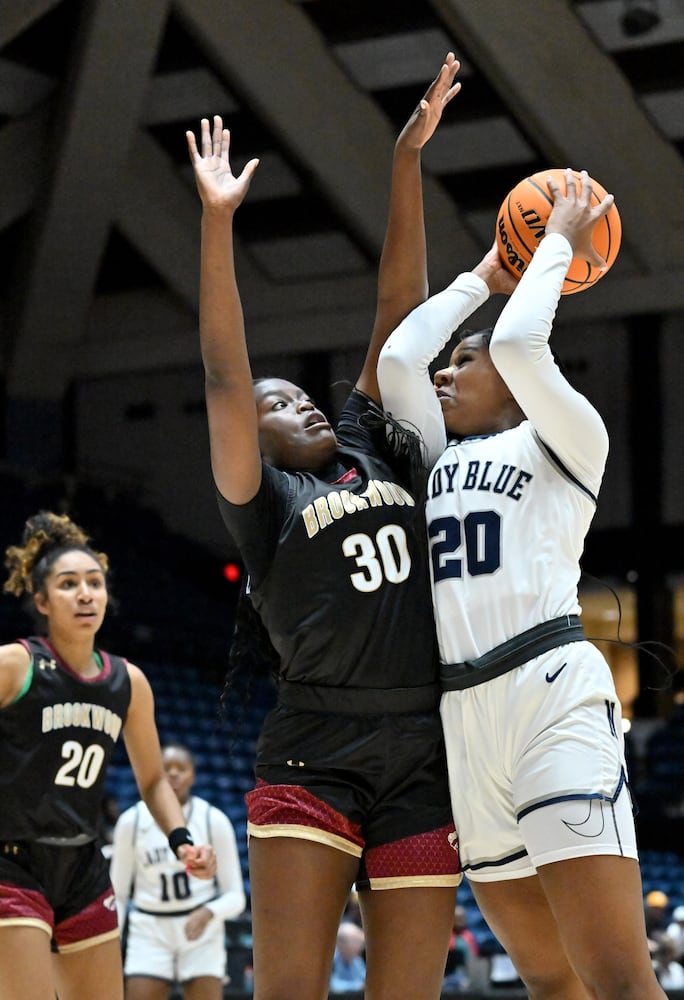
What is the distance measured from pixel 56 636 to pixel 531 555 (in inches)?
89.2

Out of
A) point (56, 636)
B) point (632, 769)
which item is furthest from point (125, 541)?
point (56, 636)

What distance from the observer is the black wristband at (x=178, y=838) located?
4605 millimetres

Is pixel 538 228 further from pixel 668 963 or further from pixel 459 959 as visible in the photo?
pixel 668 963

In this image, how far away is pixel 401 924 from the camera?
10.5 ft

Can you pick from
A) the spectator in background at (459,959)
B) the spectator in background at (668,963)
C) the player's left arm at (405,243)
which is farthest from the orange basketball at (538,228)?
the spectator in background at (668,963)

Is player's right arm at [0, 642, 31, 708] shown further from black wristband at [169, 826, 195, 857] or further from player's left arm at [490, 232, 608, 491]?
player's left arm at [490, 232, 608, 491]

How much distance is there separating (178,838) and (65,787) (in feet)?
1.43

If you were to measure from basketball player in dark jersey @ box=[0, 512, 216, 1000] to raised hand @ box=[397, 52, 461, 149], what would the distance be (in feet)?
6.81

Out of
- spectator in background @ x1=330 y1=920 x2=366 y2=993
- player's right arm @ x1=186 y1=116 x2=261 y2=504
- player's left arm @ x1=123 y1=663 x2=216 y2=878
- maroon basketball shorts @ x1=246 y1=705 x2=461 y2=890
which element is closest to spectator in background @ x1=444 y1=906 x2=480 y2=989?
spectator in background @ x1=330 y1=920 x2=366 y2=993

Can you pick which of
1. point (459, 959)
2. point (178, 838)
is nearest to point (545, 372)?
point (178, 838)

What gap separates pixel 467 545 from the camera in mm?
3297

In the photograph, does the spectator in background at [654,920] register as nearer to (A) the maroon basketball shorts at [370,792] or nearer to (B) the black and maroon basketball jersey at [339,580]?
(A) the maroon basketball shorts at [370,792]

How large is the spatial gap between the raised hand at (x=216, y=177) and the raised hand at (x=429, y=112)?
62 centimetres

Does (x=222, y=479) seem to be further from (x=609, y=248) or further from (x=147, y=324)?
(x=147, y=324)
